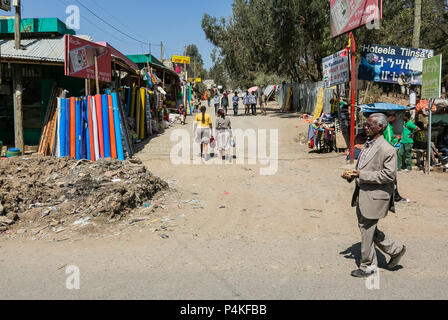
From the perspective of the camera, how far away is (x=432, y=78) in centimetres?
982

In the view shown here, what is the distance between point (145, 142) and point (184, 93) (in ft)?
43.9

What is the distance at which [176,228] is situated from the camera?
242 inches

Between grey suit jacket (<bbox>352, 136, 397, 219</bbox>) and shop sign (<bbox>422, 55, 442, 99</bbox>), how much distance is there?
6602 mm

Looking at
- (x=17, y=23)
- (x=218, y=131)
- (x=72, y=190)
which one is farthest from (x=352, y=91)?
(x=17, y=23)

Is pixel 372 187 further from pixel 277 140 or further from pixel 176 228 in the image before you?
pixel 277 140

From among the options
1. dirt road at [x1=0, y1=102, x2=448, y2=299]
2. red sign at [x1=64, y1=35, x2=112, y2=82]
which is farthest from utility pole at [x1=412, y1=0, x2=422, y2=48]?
red sign at [x1=64, y1=35, x2=112, y2=82]

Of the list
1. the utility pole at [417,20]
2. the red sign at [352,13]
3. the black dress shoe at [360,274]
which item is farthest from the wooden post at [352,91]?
the black dress shoe at [360,274]

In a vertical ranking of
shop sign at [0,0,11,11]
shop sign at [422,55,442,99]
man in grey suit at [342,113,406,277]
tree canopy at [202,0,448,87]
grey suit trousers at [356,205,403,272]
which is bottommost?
grey suit trousers at [356,205,403,272]

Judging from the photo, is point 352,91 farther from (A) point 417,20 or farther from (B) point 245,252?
(B) point 245,252

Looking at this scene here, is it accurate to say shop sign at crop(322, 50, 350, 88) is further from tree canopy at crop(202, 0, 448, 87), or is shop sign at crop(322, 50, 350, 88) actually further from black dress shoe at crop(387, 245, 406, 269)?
tree canopy at crop(202, 0, 448, 87)

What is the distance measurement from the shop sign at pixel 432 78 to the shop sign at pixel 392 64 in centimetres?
269

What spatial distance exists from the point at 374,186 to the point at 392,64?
33.4 ft

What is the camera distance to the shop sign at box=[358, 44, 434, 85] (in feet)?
41.8
